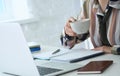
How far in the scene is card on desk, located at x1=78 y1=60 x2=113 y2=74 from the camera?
884mm

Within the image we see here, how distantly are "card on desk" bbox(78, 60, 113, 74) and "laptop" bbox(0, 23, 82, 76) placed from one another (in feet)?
0.16

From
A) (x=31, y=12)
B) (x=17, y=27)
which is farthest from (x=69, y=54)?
(x=31, y=12)

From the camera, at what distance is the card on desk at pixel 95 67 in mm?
884

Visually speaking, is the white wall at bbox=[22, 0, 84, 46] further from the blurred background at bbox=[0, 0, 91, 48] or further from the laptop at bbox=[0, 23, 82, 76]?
the laptop at bbox=[0, 23, 82, 76]

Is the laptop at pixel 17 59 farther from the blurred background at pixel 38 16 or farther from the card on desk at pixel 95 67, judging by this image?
the blurred background at pixel 38 16

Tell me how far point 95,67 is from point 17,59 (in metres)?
0.27

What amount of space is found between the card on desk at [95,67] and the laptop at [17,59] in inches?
1.9

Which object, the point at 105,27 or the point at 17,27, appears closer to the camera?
Result: the point at 17,27

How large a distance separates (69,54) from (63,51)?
90mm

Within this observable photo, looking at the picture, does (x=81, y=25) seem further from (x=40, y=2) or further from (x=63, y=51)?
(x=40, y=2)

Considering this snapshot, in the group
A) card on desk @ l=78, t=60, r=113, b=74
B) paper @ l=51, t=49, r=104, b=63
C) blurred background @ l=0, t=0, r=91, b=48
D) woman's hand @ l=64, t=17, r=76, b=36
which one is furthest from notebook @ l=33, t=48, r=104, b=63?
blurred background @ l=0, t=0, r=91, b=48

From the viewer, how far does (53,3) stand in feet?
8.14

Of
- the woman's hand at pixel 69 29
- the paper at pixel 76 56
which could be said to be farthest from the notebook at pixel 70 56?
the woman's hand at pixel 69 29

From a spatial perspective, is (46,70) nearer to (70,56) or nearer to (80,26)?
(70,56)
